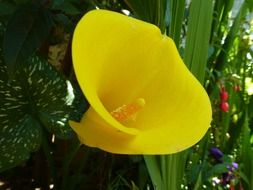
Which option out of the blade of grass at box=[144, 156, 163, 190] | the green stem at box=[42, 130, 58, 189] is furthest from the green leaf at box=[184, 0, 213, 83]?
the green stem at box=[42, 130, 58, 189]

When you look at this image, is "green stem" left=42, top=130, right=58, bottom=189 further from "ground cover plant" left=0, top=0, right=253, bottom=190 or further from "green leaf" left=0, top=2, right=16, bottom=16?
"green leaf" left=0, top=2, right=16, bottom=16

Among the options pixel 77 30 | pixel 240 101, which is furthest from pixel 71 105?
pixel 240 101

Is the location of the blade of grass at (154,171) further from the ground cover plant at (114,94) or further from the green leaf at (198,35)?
the green leaf at (198,35)

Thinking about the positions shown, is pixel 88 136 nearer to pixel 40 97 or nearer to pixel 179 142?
pixel 179 142

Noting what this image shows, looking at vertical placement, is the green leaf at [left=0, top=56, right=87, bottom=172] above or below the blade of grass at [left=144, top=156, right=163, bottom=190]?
above

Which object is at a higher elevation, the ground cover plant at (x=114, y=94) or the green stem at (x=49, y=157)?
the ground cover plant at (x=114, y=94)

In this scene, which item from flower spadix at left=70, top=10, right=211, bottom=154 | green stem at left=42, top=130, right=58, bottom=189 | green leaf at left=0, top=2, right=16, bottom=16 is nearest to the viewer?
flower spadix at left=70, top=10, right=211, bottom=154

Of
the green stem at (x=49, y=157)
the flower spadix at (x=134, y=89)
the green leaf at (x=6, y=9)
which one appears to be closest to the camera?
the flower spadix at (x=134, y=89)

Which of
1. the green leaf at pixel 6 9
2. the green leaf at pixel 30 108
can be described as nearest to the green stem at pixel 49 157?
the green leaf at pixel 30 108
